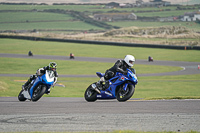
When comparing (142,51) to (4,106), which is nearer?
(4,106)

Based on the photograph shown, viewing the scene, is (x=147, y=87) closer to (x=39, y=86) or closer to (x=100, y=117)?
(x=39, y=86)

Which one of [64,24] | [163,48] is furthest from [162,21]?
[163,48]

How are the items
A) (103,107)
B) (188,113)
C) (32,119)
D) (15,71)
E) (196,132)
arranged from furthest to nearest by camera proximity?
(15,71) < (103,107) < (188,113) < (32,119) < (196,132)

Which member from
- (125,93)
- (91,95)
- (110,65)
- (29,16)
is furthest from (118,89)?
(29,16)

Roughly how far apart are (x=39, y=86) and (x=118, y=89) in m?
3.42

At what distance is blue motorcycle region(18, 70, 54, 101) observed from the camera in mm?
14991

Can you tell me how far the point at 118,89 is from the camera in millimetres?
14141

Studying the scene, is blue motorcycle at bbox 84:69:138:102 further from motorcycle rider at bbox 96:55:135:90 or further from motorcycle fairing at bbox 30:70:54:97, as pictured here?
motorcycle fairing at bbox 30:70:54:97

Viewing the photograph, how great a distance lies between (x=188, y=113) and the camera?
11273 millimetres

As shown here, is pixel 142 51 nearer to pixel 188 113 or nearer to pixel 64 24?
pixel 188 113

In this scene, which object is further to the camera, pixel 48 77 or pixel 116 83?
pixel 48 77

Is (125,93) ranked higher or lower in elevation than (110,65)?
higher

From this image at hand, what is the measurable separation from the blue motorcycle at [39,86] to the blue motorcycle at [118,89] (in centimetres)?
169

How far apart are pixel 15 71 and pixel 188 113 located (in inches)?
1215
